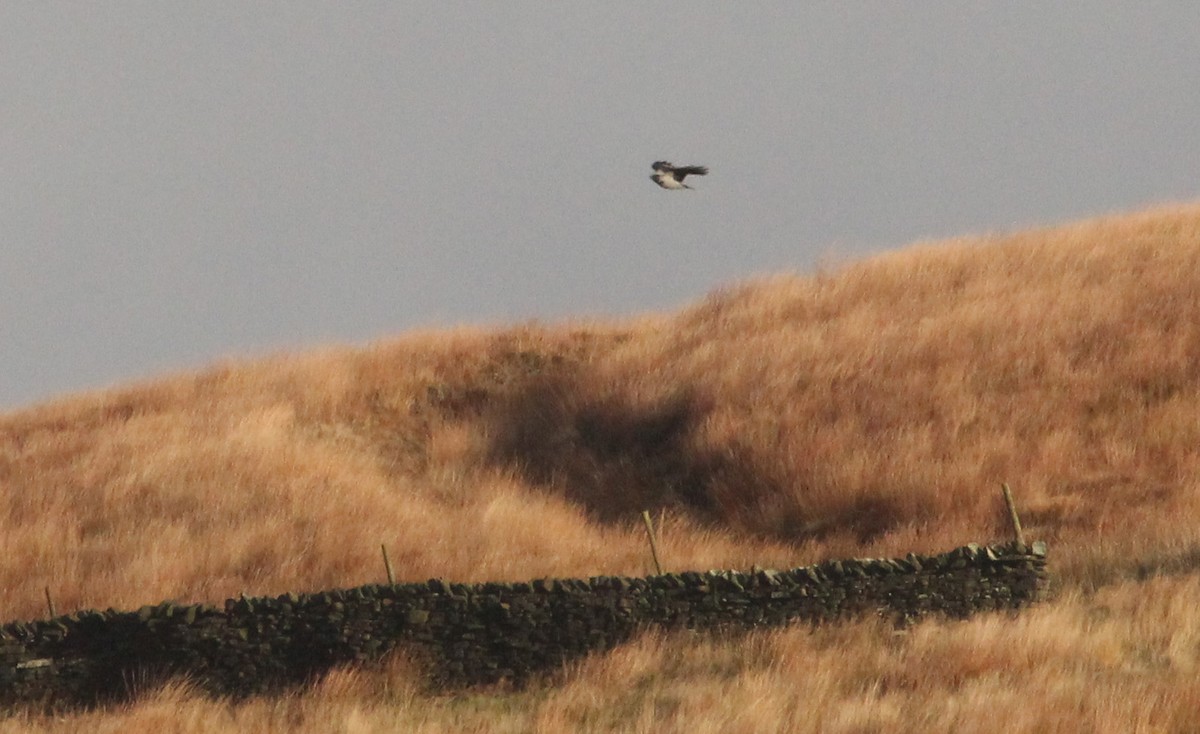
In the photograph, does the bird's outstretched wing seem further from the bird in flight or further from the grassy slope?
the grassy slope

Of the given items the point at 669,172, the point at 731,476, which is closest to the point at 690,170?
A: the point at 669,172

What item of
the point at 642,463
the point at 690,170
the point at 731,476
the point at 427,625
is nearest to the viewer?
the point at 427,625

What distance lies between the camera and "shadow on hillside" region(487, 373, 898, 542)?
2113 cm

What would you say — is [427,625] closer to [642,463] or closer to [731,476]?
[731,476]

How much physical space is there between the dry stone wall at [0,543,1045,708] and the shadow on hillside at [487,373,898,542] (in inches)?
179

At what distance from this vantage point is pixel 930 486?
20.4 m

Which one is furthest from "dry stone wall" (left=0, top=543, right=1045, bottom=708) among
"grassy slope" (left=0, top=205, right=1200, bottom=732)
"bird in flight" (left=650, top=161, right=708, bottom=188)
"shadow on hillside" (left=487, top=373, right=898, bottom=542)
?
"bird in flight" (left=650, top=161, right=708, bottom=188)

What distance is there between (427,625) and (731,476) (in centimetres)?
819

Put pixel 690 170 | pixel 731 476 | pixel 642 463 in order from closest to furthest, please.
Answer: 1. pixel 690 170
2. pixel 731 476
3. pixel 642 463

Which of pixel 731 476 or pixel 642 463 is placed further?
pixel 642 463

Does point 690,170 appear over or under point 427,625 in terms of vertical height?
over

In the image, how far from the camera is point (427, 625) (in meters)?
15.4

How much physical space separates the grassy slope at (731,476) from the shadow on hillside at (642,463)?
6cm

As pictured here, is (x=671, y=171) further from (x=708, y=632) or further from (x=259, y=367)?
(x=259, y=367)
